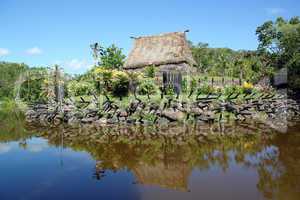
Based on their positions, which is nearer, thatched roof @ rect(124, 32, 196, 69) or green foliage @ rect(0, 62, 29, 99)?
thatched roof @ rect(124, 32, 196, 69)

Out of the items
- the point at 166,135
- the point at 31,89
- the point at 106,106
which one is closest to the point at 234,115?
the point at 166,135

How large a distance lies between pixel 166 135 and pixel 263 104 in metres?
9.46

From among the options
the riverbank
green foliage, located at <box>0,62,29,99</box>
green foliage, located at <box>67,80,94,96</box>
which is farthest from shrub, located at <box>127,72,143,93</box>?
green foliage, located at <box>0,62,29,99</box>

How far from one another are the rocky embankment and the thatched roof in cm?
1241

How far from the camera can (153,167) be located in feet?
25.6

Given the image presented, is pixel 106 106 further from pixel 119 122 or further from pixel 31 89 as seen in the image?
pixel 31 89

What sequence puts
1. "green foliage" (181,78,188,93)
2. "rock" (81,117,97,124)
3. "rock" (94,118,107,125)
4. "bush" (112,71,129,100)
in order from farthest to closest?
"green foliage" (181,78,188,93) < "bush" (112,71,129,100) < "rock" (81,117,97,124) < "rock" (94,118,107,125)

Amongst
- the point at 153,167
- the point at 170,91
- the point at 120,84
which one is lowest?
the point at 153,167

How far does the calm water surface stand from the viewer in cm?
598

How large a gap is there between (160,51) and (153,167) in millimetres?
24313

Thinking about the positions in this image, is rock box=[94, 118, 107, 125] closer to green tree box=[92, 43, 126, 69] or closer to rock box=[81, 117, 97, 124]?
rock box=[81, 117, 97, 124]

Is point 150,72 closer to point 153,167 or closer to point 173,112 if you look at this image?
point 173,112

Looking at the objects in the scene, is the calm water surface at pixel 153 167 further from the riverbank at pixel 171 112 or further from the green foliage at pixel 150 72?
the green foliage at pixel 150 72

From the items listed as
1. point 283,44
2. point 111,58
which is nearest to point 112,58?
point 111,58
